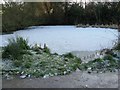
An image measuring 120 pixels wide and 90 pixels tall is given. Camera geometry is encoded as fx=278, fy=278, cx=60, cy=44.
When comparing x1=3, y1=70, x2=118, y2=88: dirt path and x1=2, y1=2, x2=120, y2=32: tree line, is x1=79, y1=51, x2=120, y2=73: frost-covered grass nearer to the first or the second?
x1=3, y1=70, x2=118, y2=88: dirt path

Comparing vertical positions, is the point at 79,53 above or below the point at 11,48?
below

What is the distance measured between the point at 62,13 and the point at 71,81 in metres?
13.6

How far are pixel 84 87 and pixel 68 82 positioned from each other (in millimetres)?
309

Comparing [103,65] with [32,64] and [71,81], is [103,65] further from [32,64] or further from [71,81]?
[32,64]

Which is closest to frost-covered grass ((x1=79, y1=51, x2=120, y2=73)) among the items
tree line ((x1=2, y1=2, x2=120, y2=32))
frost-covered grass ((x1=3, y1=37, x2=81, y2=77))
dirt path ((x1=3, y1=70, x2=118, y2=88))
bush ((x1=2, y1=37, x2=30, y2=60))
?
frost-covered grass ((x1=3, y1=37, x2=81, y2=77))

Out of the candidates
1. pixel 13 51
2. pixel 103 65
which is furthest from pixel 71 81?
pixel 13 51

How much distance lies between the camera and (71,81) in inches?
157

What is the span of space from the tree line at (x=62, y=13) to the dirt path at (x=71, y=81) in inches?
366

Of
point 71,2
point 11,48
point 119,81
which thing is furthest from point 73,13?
point 119,81

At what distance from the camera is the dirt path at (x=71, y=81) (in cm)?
379

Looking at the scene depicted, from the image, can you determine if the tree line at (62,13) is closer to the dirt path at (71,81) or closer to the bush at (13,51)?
the bush at (13,51)

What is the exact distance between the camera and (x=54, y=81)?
13.1 ft

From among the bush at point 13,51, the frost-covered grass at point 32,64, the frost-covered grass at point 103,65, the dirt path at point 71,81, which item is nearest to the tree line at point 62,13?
the bush at point 13,51

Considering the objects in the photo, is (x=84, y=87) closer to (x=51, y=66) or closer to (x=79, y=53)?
(x=51, y=66)
